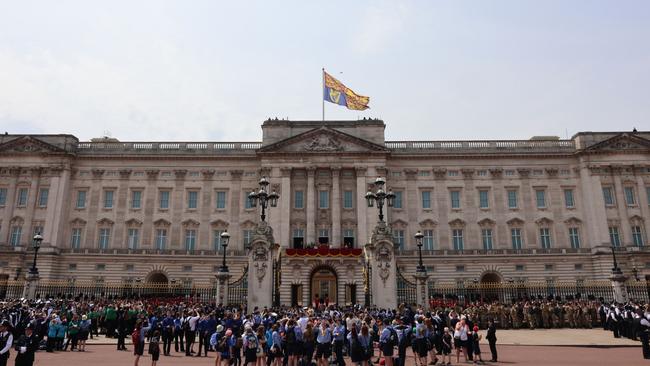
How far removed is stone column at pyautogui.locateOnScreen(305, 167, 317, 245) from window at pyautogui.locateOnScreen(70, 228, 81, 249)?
26.1 m

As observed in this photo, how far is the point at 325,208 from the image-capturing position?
5091cm

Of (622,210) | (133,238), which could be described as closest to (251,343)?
(133,238)

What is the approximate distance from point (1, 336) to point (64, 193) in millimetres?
45442

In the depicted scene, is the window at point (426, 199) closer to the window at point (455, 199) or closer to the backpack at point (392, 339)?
the window at point (455, 199)

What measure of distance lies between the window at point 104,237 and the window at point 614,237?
55663 mm

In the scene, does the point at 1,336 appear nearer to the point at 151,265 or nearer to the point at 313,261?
the point at 313,261

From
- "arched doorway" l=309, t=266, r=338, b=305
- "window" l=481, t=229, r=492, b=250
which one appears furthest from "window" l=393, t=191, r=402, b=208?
"arched doorway" l=309, t=266, r=338, b=305

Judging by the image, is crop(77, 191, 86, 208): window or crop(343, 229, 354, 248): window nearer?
crop(343, 229, 354, 248): window

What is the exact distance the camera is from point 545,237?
50.4 m

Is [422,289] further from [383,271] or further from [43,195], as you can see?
[43,195]

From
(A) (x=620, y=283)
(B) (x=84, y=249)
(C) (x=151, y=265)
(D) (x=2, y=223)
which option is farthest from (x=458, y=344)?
(D) (x=2, y=223)

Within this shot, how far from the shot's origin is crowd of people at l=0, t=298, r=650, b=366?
1402 cm

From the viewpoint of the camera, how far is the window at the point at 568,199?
168 ft

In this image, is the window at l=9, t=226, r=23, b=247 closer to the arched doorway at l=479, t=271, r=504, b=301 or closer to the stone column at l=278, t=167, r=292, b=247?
the stone column at l=278, t=167, r=292, b=247
